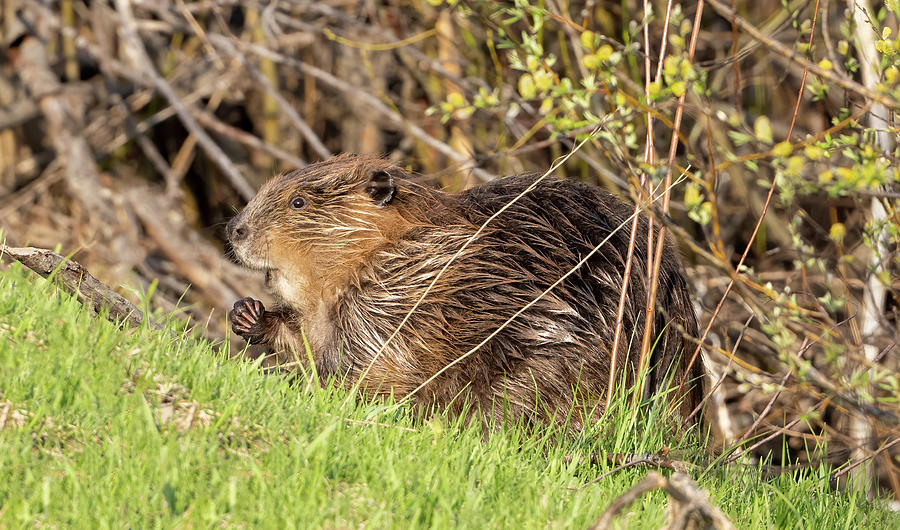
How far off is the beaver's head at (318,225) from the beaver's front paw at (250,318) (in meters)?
0.09

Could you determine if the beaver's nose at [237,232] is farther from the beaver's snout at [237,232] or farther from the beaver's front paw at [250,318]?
the beaver's front paw at [250,318]

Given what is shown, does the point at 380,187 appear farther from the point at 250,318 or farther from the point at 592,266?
the point at 592,266

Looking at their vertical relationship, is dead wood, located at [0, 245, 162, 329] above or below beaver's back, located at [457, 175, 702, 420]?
above

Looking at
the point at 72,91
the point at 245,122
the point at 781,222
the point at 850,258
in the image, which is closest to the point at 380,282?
the point at 850,258

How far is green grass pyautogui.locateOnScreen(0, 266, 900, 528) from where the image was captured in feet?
6.30

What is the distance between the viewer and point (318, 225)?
10.5ft

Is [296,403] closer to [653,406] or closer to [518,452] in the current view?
[518,452]

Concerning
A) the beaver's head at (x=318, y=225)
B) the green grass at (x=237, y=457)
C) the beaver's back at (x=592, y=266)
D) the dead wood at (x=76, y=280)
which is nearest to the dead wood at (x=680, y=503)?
the green grass at (x=237, y=457)

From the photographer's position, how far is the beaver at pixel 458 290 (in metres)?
2.98

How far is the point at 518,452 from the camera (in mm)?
2660

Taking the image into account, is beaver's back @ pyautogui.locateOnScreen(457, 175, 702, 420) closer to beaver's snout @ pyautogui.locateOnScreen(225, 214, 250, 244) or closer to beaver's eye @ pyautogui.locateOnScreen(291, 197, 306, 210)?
beaver's eye @ pyautogui.locateOnScreen(291, 197, 306, 210)

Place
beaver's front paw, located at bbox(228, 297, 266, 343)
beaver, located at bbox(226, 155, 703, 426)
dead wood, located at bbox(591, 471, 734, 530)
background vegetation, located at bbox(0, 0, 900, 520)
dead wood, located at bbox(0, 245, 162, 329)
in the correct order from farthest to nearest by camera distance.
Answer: background vegetation, located at bbox(0, 0, 900, 520) → beaver's front paw, located at bbox(228, 297, 266, 343) → beaver, located at bbox(226, 155, 703, 426) → dead wood, located at bbox(0, 245, 162, 329) → dead wood, located at bbox(591, 471, 734, 530)

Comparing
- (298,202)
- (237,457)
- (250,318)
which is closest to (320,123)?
(298,202)

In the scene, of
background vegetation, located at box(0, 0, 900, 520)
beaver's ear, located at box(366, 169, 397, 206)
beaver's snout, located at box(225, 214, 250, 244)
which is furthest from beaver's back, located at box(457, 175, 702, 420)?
background vegetation, located at box(0, 0, 900, 520)
